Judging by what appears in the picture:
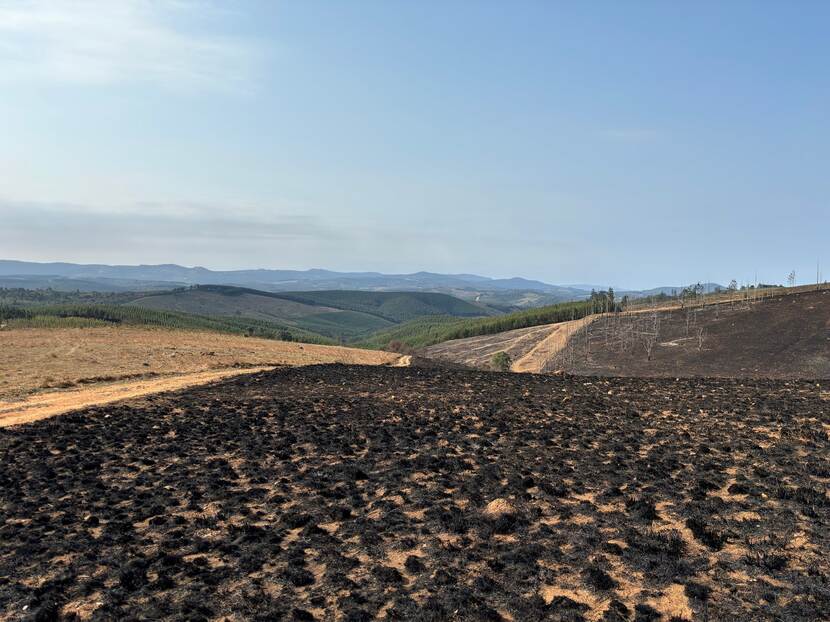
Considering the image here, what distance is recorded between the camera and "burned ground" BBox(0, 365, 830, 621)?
404 inches

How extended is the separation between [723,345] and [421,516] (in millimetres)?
85837

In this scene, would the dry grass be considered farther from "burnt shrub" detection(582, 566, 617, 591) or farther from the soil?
"burnt shrub" detection(582, 566, 617, 591)

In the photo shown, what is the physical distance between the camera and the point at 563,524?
13.4m

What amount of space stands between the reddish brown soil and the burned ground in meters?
51.1

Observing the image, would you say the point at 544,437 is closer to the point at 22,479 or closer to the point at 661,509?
the point at 661,509

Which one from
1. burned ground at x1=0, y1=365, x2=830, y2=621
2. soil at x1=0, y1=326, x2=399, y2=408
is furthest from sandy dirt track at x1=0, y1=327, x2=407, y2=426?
burned ground at x1=0, y1=365, x2=830, y2=621

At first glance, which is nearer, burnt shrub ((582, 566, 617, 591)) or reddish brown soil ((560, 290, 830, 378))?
burnt shrub ((582, 566, 617, 591))

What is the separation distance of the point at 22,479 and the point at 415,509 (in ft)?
43.9

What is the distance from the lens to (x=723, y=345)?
3329 inches

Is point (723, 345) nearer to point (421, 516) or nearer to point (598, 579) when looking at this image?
point (421, 516)

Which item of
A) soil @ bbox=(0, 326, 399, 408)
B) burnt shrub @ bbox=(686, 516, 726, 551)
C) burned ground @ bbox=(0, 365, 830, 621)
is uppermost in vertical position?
burnt shrub @ bbox=(686, 516, 726, 551)

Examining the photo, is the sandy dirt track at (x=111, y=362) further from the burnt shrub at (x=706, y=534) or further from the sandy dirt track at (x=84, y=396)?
the burnt shrub at (x=706, y=534)

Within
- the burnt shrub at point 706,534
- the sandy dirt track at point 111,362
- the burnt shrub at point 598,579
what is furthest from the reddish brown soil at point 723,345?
the burnt shrub at point 598,579

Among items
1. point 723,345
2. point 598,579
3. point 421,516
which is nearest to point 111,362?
point 421,516
